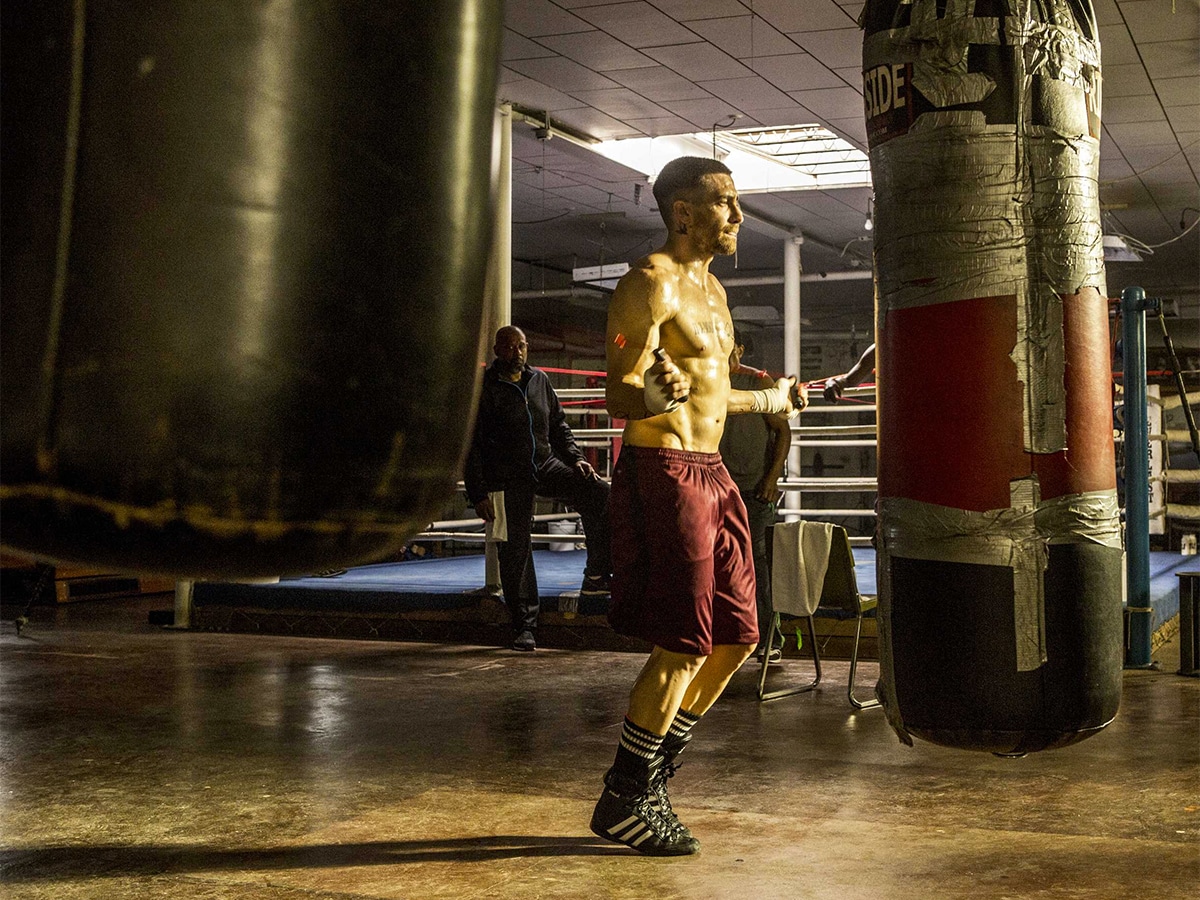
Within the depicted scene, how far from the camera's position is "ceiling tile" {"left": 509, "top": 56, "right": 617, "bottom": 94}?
764 centimetres

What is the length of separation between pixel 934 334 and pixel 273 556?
1380 millimetres

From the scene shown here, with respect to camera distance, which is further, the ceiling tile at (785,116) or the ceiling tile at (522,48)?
the ceiling tile at (785,116)

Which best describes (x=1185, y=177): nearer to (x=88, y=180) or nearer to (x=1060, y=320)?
(x=1060, y=320)

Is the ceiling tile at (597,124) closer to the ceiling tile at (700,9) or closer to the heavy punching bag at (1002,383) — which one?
the ceiling tile at (700,9)

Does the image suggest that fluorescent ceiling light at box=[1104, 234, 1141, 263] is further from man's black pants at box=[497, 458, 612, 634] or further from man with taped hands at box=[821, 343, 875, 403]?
man with taped hands at box=[821, 343, 875, 403]

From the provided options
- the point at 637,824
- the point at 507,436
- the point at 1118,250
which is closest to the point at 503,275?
the point at 507,436

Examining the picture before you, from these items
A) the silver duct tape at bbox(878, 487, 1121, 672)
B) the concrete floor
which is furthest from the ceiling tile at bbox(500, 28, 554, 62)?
the silver duct tape at bbox(878, 487, 1121, 672)

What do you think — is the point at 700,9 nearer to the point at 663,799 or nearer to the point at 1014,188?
the point at 663,799

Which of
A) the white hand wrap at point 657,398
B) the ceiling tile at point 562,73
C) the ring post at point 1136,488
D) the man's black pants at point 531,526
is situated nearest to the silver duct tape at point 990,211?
the white hand wrap at point 657,398

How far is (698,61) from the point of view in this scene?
7.66 m

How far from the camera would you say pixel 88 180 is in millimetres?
734

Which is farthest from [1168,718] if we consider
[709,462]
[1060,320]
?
[1060,320]

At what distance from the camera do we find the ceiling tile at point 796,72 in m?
7.68

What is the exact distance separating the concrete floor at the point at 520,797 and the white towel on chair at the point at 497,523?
854 millimetres
